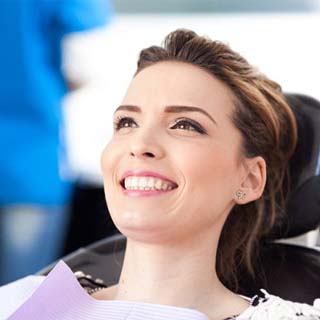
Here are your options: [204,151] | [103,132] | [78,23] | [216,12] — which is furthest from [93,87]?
[204,151]

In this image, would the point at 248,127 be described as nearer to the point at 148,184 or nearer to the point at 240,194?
the point at 240,194

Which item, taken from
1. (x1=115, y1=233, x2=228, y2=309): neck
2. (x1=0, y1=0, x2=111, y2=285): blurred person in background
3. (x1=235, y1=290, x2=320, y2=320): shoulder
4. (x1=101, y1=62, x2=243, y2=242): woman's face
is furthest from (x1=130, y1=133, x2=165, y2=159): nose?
(x1=0, y1=0, x2=111, y2=285): blurred person in background

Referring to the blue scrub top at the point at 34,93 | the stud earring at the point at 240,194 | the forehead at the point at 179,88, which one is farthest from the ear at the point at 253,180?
the blue scrub top at the point at 34,93

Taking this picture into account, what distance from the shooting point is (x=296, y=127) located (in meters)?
1.49

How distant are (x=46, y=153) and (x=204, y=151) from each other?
933 millimetres

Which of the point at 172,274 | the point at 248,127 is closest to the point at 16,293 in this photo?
the point at 172,274

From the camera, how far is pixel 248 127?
4.45ft

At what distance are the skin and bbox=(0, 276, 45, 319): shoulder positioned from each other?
120 millimetres

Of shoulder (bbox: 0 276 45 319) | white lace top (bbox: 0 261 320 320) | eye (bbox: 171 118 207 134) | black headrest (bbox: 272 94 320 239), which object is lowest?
shoulder (bbox: 0 276 45 319)

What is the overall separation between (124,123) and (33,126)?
0.77 m

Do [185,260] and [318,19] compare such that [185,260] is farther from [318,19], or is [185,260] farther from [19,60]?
[318,19]

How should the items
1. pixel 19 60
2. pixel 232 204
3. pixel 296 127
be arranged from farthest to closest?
pixel 19 60 < pixel 296 127 < pixel 232 204

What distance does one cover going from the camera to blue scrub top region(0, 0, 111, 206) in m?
1.96

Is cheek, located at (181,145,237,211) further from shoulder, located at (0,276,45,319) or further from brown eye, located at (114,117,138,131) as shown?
shoulder, located at (0,276,45,319)
